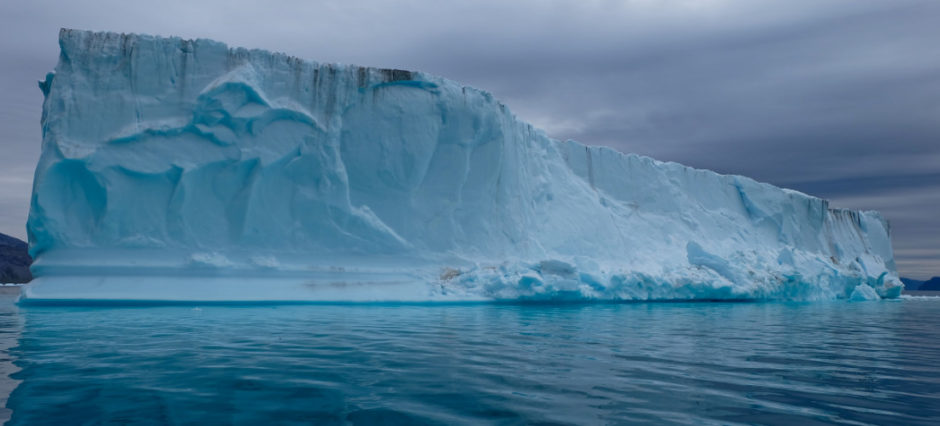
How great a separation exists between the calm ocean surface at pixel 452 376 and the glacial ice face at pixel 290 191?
13.9 ft

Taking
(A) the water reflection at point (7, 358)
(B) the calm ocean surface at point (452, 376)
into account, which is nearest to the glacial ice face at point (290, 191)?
(A) the water reflection at point (7, 358)

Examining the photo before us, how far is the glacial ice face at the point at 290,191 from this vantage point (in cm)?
993

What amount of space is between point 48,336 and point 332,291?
574 centimetres

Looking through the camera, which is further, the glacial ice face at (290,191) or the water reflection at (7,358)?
the glacial ice face at (290,191)

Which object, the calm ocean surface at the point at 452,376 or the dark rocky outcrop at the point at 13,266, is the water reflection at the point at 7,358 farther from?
the dark rocky outcrop at the point at 13,266

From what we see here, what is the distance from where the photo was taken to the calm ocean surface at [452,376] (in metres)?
2.51

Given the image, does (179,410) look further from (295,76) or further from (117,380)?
(295,76)

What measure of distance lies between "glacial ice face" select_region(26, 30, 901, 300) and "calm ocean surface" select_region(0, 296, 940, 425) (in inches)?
166

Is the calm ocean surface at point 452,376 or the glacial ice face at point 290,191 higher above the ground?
the glacial ice face at point 290,191

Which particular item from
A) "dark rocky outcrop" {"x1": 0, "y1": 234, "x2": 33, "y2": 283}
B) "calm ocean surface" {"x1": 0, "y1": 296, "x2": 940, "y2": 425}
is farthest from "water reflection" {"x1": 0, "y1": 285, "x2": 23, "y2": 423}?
"dark rocky outcrop" {"x1": 0, "y1": 234, "x2": 33, "y2": 283}

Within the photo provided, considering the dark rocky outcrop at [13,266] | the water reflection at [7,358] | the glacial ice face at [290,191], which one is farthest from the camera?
the dark rocky outcrop at [13,266]

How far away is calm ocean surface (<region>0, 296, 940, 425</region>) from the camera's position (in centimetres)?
251

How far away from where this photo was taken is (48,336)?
5.04 m

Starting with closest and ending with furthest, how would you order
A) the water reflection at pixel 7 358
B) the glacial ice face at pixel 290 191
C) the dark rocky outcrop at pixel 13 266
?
the water reflection at pixel 7 358
the glacial ice face at pixel 290 191
the dark rocky outcrop at pixel 13 266
